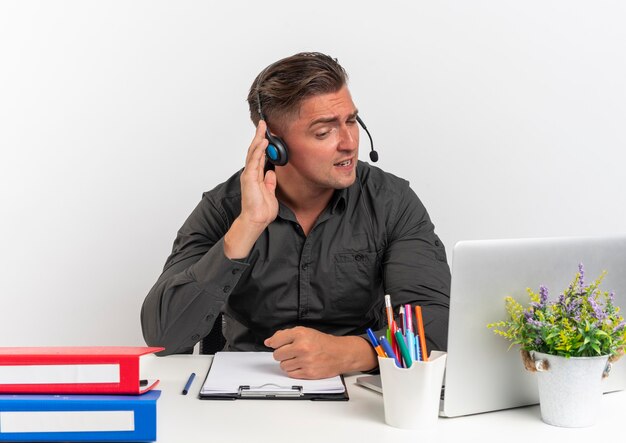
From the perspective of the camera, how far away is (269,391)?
4.74 ft

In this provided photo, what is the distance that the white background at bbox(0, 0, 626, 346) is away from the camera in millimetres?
2848

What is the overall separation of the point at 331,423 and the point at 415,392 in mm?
144

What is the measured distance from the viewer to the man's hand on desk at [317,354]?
153 cm

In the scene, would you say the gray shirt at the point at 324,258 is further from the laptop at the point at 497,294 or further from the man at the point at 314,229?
the laptop at the point at 497,294

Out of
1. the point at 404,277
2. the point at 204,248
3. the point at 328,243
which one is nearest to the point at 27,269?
the point at 204,248

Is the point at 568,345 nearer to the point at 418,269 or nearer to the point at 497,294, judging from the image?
the point at 497,294

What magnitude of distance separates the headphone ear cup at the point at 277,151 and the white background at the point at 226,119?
879 millimetres

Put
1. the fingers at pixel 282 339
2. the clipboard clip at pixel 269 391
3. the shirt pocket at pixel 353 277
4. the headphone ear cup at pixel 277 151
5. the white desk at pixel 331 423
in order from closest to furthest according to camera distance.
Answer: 1. the white desk at pixel 331 423
2. the clipboard clip at pixel 269 391
3. the fingers at pixel 282 339
4. the headphone ear cup at pixel 277 151
5. the shirt pocket at pixel 353 277

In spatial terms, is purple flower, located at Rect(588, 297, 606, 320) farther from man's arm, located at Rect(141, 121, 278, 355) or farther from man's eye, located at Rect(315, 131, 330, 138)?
man's eye, located at Rect(315, 131, 330, 138)

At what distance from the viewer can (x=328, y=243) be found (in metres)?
2.15

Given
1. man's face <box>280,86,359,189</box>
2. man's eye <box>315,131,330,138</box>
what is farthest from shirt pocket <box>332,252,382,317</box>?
man's eye <box>315,131,330,138</box>

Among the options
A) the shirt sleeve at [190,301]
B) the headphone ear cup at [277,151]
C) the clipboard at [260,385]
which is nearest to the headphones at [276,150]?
the headphone ear cup at [277,151]

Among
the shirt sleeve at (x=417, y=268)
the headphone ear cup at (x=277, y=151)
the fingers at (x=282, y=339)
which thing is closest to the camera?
the fingers at (x=282, y=339)

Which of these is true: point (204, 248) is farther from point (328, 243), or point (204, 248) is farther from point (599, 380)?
point (599, 380)
